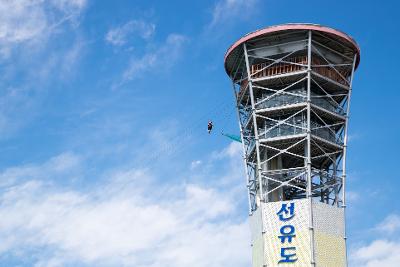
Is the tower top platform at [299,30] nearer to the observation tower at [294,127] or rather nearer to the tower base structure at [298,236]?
the observation tower at [294,127]

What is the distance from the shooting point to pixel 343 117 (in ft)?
321

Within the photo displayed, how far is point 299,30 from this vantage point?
316 ft

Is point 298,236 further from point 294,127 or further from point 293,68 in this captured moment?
point 293,68

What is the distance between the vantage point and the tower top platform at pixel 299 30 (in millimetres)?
95750

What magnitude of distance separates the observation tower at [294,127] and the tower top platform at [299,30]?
0.14m

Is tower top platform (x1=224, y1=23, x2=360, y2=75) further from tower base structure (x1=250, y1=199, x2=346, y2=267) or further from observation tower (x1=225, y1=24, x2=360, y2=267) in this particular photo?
tower base structure (x1=250, y1=199, x2=346, y2=267)

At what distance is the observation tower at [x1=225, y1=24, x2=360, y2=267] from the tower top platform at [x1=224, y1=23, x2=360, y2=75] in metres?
0.14

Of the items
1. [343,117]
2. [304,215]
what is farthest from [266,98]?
[304,215]

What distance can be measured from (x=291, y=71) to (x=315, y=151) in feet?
38.3

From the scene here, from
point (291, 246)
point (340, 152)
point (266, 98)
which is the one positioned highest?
point (266, 98)

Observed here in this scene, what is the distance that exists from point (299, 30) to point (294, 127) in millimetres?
13371

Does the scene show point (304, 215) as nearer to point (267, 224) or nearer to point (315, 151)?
point (267, 224)

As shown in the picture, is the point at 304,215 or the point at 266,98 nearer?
the point at 304,215

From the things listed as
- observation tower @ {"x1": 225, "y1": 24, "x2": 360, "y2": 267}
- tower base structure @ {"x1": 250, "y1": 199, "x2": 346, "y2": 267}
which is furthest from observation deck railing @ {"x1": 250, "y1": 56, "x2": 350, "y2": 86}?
tower base structure @ {"x1": 250, "y1": 199, "x2": 346, "y2": 267}
